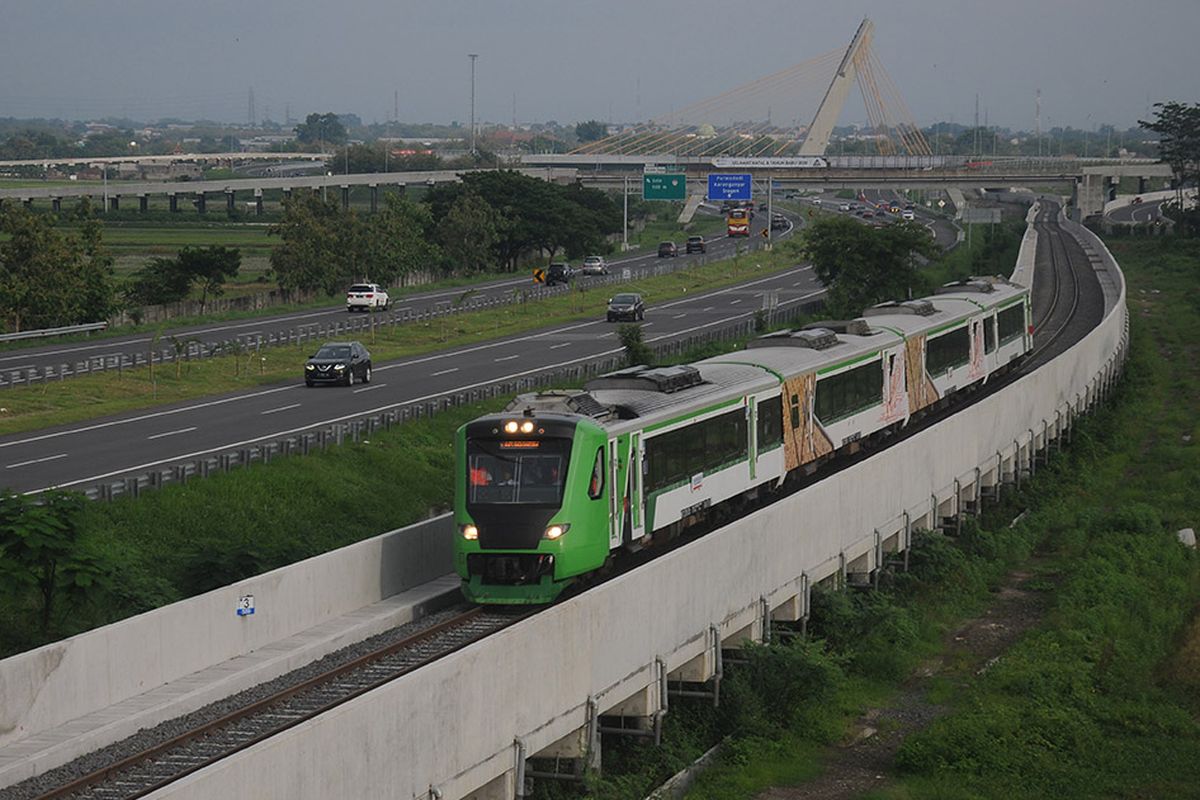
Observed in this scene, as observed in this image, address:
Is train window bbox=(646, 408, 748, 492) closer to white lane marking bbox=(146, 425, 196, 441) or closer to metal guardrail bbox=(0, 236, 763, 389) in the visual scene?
white lane marking bbox=(146, 425, 196, 441)

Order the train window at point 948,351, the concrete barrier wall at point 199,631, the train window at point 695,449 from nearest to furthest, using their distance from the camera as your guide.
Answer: the concrete barrier wall at point 199,631, the train window at point 695,449, the train window at point 948,351

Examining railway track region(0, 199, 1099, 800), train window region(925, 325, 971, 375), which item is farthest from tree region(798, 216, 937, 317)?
railway track region(0, 199, 1099, 800)

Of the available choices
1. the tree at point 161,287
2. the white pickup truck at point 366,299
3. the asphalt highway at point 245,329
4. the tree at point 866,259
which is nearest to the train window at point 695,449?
the asphalt highway at point 245,329

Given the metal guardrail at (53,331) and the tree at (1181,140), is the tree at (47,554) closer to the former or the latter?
the metal guardrail at (53,331)

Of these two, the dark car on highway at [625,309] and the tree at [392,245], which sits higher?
the tree at [392,245]

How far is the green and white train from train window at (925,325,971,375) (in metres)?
0.48

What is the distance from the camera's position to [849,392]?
1375 inches

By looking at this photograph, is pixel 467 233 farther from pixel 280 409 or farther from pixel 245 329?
pixel 280 409

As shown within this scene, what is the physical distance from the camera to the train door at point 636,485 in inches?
956

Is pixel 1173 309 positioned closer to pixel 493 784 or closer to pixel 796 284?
pixel 796 284

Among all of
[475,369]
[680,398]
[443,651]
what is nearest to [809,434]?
[680,398]

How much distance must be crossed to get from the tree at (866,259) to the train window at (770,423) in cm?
3974

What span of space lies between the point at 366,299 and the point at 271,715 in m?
55.9

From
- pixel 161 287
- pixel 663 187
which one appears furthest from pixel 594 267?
pixel 161 287
